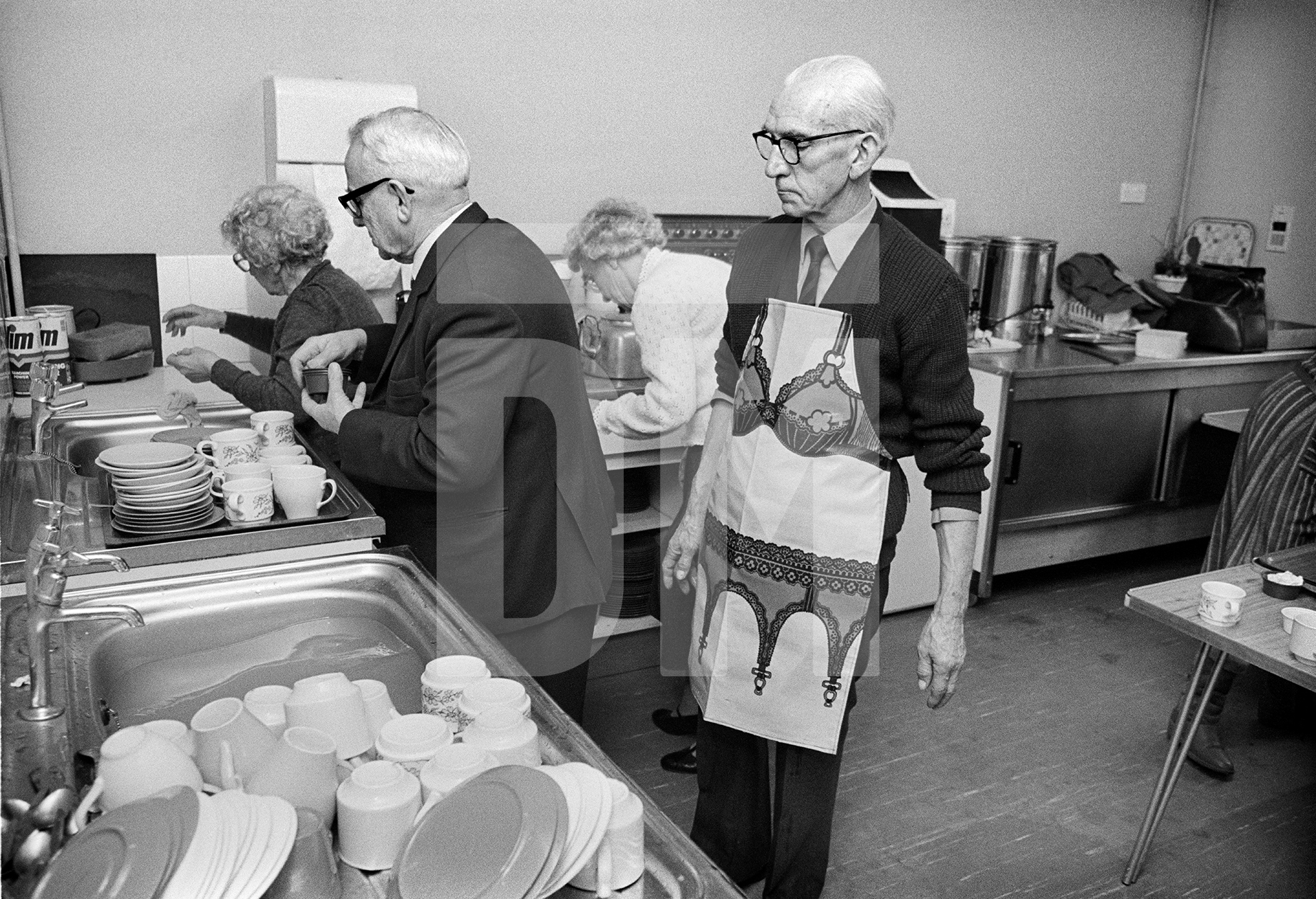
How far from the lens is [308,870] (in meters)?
0.86

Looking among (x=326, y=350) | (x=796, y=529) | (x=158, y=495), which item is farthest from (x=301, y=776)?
→ (x=326, y=350)

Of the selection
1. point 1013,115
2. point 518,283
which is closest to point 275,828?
point 518,283

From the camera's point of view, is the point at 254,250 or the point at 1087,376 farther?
the point at 1087,376

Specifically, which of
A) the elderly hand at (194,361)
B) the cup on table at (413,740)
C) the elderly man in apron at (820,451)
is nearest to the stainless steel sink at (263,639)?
the cup on table at (413,740)

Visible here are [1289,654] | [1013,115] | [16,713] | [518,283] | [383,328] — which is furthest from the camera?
[1013,115]

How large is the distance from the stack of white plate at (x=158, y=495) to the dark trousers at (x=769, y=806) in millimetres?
951

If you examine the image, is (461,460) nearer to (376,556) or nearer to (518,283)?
(376,556)

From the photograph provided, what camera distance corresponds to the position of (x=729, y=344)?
6.30ft

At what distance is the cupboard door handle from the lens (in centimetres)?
361

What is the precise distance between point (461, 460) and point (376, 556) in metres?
0.19

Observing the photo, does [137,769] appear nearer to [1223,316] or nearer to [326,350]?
[326,350]

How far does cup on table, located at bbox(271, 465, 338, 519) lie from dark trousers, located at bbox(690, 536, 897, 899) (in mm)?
804

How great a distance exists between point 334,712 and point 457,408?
2.14 ft

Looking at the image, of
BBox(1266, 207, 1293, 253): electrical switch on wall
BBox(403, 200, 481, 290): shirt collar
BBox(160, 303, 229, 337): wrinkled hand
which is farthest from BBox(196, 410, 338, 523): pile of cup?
BBox(1266, 207, 1293, 253): electrical switch on wall
